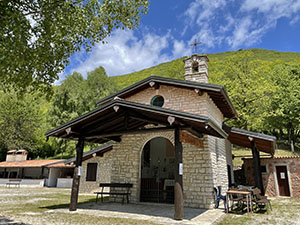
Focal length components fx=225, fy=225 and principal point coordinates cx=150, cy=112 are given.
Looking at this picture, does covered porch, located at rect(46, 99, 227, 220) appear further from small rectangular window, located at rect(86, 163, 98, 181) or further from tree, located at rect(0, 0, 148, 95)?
small rectangular window, located at rect(86, 163, 98, 181)

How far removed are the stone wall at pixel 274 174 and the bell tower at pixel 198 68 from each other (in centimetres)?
668

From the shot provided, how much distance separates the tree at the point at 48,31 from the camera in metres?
5.46

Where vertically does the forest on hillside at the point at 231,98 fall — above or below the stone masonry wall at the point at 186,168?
above

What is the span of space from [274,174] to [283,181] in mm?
584

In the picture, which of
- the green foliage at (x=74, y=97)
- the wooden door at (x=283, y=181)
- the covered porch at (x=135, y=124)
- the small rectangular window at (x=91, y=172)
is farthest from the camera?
the green foliage at (x=74, y=97)

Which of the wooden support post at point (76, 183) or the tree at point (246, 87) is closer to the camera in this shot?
the wooden support post at point (76, 183)

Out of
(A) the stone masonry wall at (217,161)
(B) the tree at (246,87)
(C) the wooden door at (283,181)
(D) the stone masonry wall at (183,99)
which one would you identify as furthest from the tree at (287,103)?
(D) the stone masonry wall at (183,99)

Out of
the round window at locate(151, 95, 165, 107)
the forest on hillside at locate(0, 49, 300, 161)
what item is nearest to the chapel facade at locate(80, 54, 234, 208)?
the round window at locate(151, 95, 165, 107)

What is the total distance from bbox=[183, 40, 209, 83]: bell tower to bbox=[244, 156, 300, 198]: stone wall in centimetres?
668

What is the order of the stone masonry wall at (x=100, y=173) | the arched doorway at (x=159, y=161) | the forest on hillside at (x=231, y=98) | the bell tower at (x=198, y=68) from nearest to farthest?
the bell tower at (x=198, y=68) → the arched doorway at (x=159, y=161) → the stone masonry wall at (x=100, y=173) → the forest on hillside at (x=231, y=98)

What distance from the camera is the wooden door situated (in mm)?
13249

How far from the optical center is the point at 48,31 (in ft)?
20.4

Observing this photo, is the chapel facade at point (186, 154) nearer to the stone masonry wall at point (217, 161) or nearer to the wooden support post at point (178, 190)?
the stone masonry wall at point (217, 161)

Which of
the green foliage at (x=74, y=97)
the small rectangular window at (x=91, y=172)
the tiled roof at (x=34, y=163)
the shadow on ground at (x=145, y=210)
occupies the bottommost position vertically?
the shadow on ground at (x=145, y=210)
